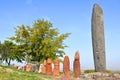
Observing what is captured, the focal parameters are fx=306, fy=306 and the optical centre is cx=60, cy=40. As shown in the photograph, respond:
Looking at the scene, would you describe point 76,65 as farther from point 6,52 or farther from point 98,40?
point 6,52

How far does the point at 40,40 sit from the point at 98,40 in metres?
26.0

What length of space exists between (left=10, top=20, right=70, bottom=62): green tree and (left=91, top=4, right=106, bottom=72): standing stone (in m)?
22.7

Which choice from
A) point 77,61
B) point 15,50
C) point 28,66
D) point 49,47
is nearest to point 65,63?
point 77,61

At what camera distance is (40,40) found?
53125mm

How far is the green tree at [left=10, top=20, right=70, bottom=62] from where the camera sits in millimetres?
52169

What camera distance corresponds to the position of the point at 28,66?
41344 millimetres

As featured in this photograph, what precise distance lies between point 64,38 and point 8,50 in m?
16.4

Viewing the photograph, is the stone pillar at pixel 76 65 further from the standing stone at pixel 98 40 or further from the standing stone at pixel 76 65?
the standing stone at pixel 98 40

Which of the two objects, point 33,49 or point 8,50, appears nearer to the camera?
point 33,49

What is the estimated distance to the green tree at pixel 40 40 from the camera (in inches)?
2054

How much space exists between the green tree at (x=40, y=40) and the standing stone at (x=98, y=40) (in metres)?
22.7

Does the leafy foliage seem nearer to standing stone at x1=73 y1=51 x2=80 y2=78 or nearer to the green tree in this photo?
the green tree

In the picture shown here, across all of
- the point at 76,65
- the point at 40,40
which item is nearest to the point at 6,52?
the point at 40,40

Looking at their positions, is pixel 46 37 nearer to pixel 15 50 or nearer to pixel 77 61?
pixel 15 50
